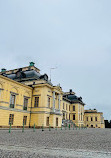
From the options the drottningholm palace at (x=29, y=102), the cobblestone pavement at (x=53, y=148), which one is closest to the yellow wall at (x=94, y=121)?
the drottningholm palace at (x=29, y=102)

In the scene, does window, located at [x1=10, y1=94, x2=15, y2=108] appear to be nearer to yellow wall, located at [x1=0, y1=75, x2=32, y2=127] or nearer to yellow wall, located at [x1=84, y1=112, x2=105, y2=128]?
yellow wall, located at [x1=0, y1=75, x2=32, y2=127]

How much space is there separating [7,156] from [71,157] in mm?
2045

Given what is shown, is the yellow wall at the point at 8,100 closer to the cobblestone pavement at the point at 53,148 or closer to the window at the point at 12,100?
the window at the point at 12,100

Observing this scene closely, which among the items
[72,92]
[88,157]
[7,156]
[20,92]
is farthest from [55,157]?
[72,92]

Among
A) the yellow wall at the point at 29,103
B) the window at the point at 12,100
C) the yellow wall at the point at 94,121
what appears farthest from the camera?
the yellow wall at the point at 94,121

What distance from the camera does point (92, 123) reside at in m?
68.2

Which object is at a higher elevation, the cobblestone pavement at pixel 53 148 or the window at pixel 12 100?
the window at pixel 12 100

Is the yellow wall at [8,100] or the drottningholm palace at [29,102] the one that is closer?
the yellow wall at [8,100]

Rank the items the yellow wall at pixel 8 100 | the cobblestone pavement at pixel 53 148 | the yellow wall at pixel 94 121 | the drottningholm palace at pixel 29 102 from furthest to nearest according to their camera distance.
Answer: the yellow wall at pixel 94 121 → the drottningholm palace at pixel 29 102 → the yellow wall at pixel 8 100 → the cobblestone pavement at pixel 53 148

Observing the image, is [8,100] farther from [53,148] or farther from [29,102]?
[53,148]

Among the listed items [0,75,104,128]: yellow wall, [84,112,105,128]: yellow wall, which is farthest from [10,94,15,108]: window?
[84,112,105,128]: yellow wall

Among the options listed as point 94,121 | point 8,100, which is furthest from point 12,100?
point 94,121

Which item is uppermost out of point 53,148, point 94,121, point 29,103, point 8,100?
point 8,100

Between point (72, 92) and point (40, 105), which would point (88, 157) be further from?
point (72, 92)
